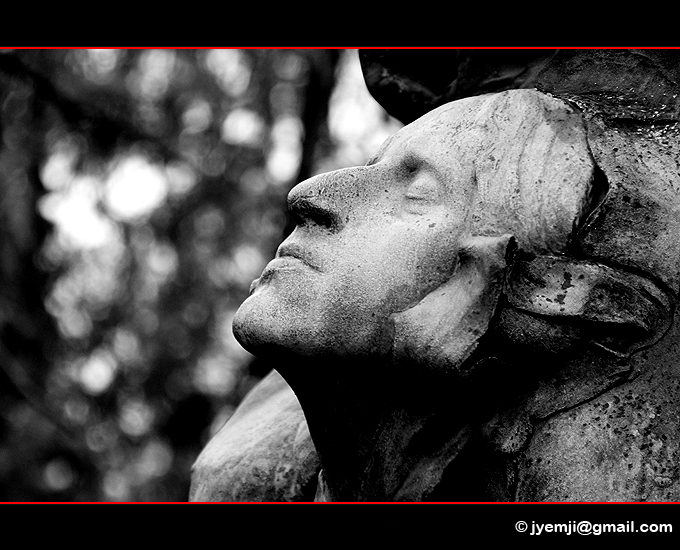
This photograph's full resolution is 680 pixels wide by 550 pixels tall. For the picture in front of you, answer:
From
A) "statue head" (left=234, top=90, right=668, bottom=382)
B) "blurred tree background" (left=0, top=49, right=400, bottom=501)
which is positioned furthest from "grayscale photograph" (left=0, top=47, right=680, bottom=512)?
"blurred tree background" (left=0, top=49, right=400, bottom=501)

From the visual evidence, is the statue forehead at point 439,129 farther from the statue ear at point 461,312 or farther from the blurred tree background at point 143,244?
the blurred tree background at point 143,244

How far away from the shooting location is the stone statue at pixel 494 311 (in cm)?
168

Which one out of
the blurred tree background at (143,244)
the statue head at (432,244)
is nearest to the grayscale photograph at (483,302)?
the statue head at (432,244)

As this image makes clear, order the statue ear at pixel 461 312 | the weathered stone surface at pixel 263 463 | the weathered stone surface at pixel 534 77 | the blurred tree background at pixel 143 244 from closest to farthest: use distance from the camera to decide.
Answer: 1. the statue ear at pixel 461 312
2. the weathered stone surface at pixel 534 77
3. the weathered stone surface at pixel 263 463
4. the blurred tree background at pixel 143 244

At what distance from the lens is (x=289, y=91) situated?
6.67m

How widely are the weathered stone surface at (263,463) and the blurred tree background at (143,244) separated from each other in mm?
3449

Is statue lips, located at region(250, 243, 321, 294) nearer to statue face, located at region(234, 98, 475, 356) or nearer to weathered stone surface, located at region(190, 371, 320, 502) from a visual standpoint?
statue face, located at region(234, 98, 475, 356)

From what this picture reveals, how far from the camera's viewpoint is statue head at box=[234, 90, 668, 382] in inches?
66.6

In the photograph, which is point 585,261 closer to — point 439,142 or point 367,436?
point 439,142

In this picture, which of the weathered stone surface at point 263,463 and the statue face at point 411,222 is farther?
the weathered stone surface at point 263,463

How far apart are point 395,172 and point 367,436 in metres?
0.51

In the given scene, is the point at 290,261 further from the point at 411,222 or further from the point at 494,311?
the point at 494,311

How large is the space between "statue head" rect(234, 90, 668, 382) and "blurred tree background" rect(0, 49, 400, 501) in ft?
12.8

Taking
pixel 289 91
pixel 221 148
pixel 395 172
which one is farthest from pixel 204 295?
pixel 395 172
